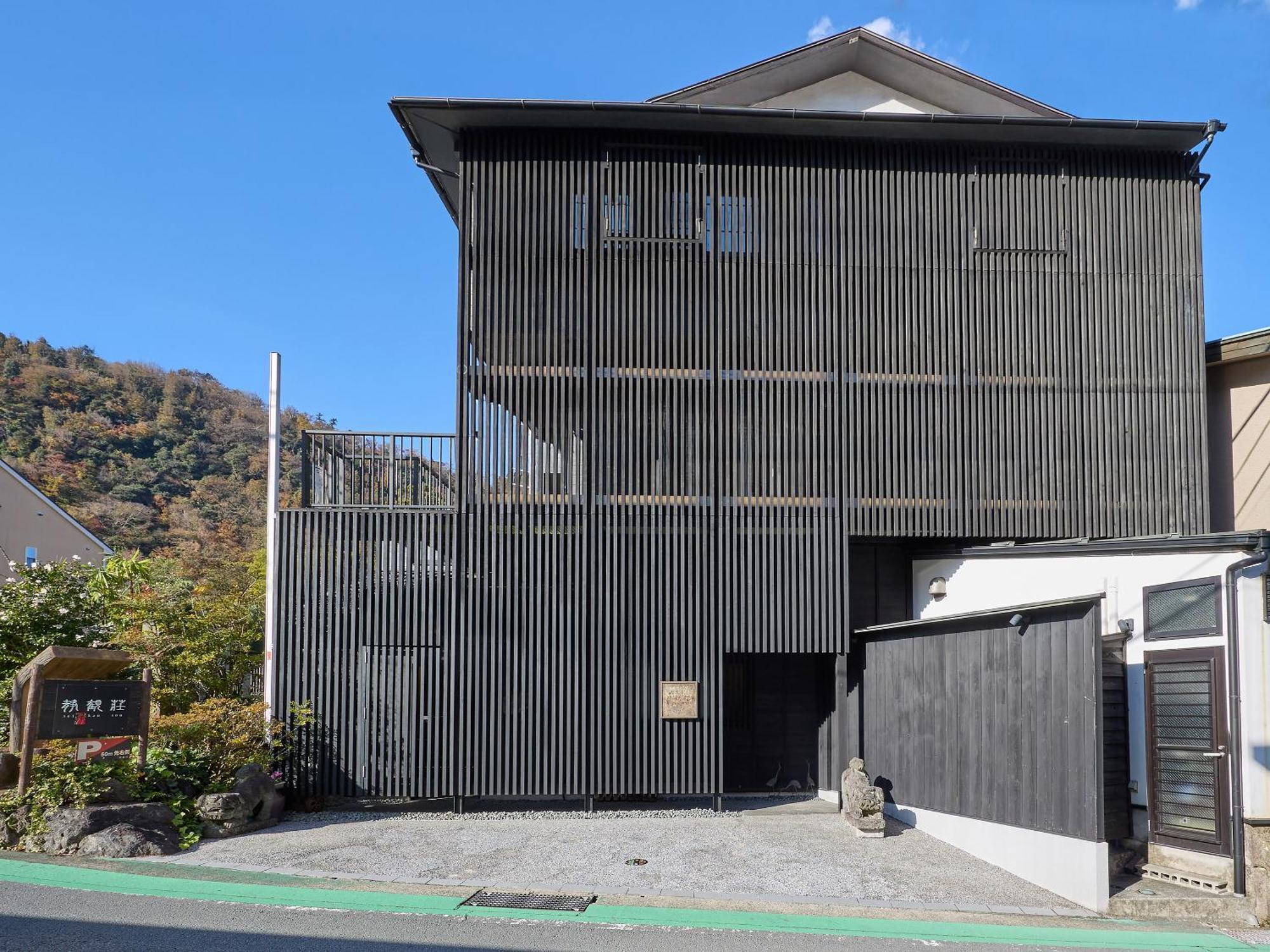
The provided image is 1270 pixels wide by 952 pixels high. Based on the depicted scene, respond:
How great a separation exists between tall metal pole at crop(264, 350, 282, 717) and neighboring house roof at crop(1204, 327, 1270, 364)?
41.6 ft

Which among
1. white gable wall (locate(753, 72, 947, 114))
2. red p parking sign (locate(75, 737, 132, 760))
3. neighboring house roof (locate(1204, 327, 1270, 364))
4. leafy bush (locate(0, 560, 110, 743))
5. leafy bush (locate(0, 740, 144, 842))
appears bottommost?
leafy bush (locate(0, 740, 144, 842))

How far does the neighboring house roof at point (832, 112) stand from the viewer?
1193cm

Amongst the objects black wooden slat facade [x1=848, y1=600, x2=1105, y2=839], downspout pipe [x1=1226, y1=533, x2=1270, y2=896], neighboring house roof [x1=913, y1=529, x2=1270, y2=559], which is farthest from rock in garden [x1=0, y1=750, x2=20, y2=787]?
downspout pipe [x1=1226, y1=533, x2=1270, y2=896]

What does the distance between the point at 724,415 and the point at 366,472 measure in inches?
191

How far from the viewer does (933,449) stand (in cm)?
1215

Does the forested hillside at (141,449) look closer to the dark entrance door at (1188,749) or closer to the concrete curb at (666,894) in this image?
the concrete curb at (666,894)

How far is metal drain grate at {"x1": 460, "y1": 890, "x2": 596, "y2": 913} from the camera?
7527 millimetres

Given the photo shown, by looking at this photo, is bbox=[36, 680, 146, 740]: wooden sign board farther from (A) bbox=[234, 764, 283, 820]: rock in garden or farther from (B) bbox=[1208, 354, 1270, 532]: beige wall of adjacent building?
(B) bbox=[1208, 354, 1270, 532]: beige wall of adjacent building

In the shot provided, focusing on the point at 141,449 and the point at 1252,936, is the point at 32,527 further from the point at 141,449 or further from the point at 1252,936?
the point at 1252,936

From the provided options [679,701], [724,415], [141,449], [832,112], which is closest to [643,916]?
[679,701]

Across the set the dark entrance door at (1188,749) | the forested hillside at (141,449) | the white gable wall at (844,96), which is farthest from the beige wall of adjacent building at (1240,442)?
the forested hillside at (141,449)

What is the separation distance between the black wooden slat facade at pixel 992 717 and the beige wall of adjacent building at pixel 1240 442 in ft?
17.6

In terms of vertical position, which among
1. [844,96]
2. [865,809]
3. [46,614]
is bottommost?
[865,809]

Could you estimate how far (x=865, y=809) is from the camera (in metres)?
10.2
